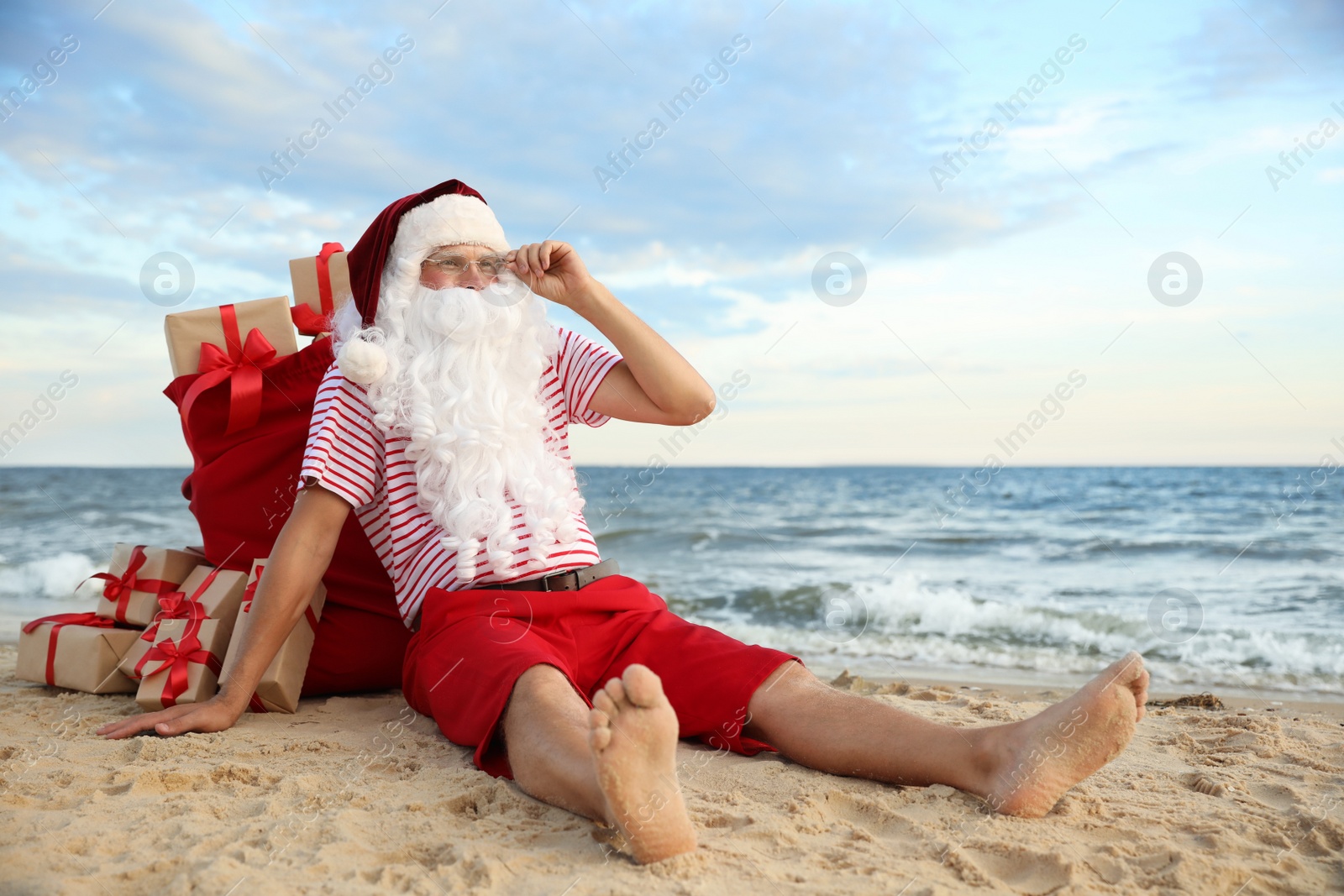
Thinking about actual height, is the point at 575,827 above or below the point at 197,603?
below

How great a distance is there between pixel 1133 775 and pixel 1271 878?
26.6 inches

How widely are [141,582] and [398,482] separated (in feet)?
4.44

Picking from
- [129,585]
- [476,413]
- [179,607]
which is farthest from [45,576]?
[476,413]

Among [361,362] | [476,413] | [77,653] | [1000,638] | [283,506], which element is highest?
[361,362]

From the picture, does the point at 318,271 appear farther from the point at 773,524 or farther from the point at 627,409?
the point at 773,524

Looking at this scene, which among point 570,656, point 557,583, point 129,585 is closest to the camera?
point 570,656

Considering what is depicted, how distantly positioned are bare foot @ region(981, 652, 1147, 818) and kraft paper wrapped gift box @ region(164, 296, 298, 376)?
2761mm

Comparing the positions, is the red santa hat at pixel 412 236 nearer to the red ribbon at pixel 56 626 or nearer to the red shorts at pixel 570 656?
the red shorts at pixel 570 656

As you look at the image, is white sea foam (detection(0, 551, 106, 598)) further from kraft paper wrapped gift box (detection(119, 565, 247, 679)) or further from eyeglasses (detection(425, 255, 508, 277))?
eyeglasses (detection(425, 255, 508, 277))

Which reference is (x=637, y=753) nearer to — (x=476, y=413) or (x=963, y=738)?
(x=963, y=738)

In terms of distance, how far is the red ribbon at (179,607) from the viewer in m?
3.03

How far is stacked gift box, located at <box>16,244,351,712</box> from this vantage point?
2910 millimetres

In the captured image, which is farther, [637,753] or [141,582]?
[141,582]

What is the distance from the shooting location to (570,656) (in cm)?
249
